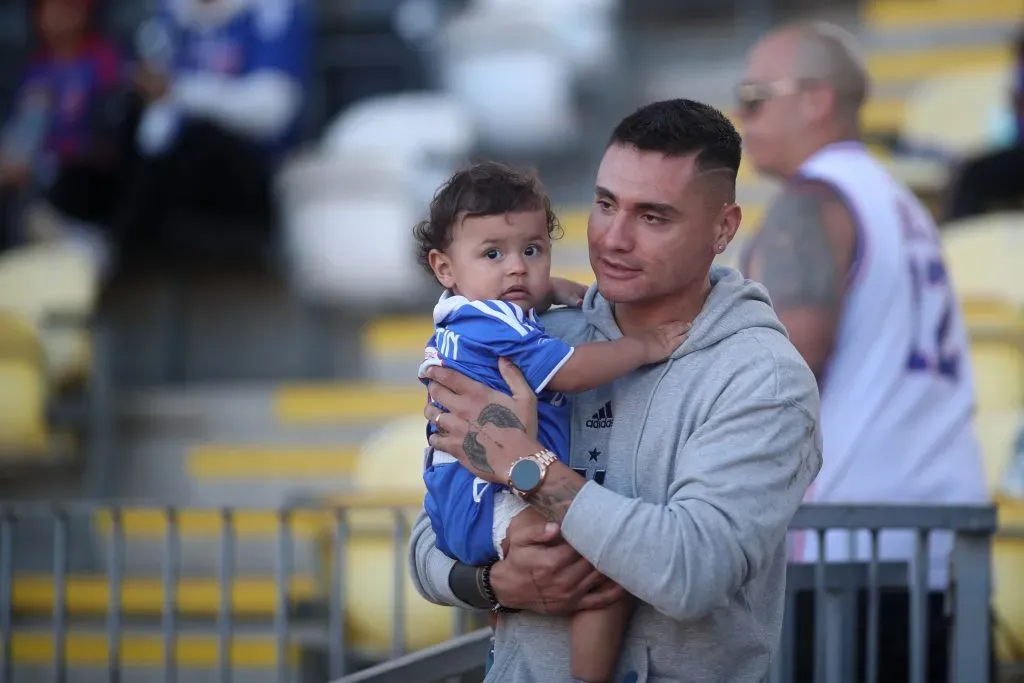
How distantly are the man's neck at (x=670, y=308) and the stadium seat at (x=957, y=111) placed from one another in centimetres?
503

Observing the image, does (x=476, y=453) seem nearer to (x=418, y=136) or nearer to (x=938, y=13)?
(x=418, y=136)

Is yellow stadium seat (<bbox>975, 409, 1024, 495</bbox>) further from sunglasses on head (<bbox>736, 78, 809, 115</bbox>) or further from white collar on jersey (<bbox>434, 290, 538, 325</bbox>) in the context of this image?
white collar on jersey (<bbox>434, 290, 538, 325</bbox>)

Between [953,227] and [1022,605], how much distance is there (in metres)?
2.74

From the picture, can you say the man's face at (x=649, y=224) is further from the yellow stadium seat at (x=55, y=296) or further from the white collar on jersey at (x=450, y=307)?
the yellow stadium seat at (x=55, y=296)

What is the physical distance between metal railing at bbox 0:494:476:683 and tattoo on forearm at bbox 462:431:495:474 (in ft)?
5.57

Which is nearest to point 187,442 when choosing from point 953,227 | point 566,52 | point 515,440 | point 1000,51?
point 566,52

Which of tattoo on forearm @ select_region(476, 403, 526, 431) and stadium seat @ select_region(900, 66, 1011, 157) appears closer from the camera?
tattoo on forearm @ select_region(476, 403, 526, 431)

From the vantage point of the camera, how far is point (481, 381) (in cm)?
249

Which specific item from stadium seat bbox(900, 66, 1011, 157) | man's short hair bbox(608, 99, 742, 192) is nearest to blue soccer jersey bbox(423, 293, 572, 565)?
man's short hair bbox(608, 99, 742, 192)

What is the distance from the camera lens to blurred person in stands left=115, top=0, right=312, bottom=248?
7.30 meters

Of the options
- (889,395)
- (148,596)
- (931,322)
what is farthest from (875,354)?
(148,596)

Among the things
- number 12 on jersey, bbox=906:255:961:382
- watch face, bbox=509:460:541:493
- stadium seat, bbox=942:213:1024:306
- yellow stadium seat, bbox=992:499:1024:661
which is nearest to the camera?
watch face, bbox=509:460:541:493

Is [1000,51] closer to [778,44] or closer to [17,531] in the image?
[778,44]

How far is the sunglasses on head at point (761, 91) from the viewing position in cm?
403
